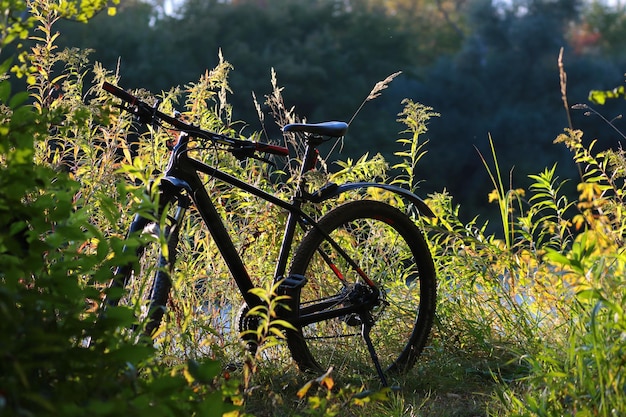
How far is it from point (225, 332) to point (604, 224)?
1.76 meters

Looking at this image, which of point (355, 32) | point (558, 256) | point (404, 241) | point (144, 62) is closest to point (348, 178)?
point (404, 241)

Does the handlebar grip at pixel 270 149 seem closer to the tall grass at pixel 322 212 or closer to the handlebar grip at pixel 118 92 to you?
the tall grass at pixel 322 212

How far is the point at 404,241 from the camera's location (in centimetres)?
411

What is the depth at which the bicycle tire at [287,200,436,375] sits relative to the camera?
370 cm

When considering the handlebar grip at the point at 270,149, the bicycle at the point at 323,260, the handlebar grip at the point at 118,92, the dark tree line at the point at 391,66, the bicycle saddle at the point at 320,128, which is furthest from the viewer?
the dark tree line at the point at 391,66

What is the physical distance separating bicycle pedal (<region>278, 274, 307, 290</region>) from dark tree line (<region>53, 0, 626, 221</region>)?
20.9 metres

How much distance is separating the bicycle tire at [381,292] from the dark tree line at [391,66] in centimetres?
2026

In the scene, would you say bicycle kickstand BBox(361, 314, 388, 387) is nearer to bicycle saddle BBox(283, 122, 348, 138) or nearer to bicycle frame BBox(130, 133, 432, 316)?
bicycle frame BBox(130, 133, 432, 316)

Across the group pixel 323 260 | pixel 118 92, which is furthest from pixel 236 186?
pixel 323 260

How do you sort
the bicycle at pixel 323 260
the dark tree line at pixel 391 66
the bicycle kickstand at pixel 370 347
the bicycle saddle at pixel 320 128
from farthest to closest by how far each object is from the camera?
the dark tree line at pixel 391 66 < the bicycle kickstand at pixel 370 347 < the bicycle saddle at pixel 320 128 < the bicycle at pixel 323 260

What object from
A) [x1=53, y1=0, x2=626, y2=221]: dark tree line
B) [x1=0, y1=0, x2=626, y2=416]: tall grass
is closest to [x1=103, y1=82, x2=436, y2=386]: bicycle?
[x1=0, y1=0, x2=626, y2=416]: tall grass

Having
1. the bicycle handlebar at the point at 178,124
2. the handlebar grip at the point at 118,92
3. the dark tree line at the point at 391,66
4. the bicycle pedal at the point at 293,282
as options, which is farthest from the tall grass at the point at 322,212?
the dark tree line at the point at 391,66

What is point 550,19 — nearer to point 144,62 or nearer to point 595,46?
point 595,46

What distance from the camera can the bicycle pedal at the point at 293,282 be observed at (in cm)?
346
